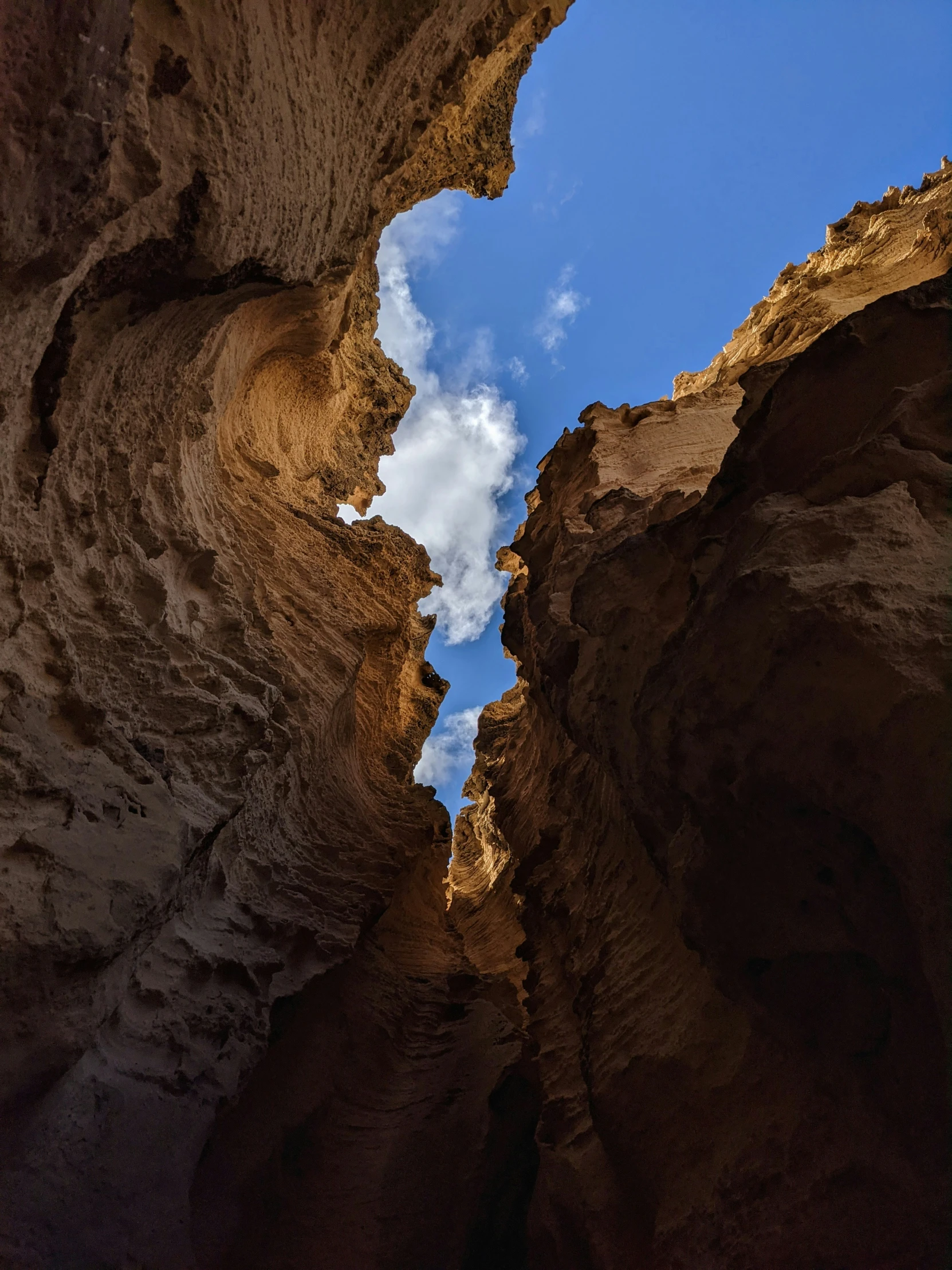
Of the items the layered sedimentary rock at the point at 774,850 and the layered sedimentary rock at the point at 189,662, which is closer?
the layered sedimentary rock at the point at 774,850

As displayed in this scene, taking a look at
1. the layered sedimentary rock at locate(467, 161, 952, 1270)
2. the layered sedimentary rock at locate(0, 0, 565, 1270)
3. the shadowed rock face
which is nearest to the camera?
the layered sedimentary rock at locate(467, 161, 952, 1270)

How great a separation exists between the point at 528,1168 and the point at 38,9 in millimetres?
8007

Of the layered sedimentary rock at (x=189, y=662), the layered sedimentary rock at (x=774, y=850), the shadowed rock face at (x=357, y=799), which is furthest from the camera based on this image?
the layered sedimentary rock at (x=189, y=662)

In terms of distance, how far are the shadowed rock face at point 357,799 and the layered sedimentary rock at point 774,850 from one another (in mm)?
24

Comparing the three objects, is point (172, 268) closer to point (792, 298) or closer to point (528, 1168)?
point (528, 1168)

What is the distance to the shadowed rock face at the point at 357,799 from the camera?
3.72m

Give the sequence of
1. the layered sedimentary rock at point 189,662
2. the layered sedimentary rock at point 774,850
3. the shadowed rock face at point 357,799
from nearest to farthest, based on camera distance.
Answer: the layered sedimentary rock at point 774,850
the shadowed rock face at point 357,799
the layered sedimentary rock at point 189,662

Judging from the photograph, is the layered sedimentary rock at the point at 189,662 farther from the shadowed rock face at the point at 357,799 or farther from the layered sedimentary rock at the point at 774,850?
the layered sedimentary rock at the point at 774,850

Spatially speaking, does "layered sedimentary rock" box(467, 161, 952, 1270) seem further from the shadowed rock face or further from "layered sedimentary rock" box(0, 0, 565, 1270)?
"layered sedimentary rock" box(0, 0, 565, 1270)

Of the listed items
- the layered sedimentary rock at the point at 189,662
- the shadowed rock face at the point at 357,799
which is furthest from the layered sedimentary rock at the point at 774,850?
the layered sedimentary rock at the point at 189,662

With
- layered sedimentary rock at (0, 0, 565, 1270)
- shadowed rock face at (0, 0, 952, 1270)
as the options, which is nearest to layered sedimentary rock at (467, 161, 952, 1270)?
shadowed rock face at (0, 0, 952, 1270)

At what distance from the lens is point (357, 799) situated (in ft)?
27.5

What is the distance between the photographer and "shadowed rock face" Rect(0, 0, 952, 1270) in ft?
12.2

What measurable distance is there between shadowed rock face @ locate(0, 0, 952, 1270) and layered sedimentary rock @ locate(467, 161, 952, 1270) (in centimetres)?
Answer: 2
